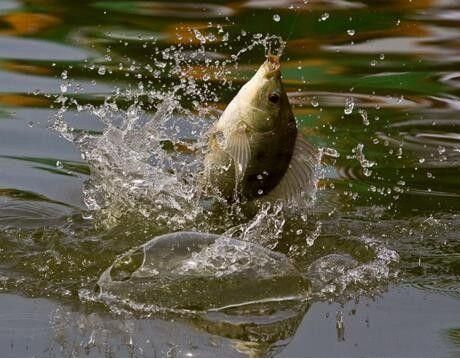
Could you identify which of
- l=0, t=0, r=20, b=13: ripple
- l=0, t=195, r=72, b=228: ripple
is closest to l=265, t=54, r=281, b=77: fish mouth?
l=0, t=195, r=72, b=228: ripple

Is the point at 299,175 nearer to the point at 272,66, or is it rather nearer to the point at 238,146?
the point at 238,146

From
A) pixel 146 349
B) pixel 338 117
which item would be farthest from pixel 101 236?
pixel 338 117

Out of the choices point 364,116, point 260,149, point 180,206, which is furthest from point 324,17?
point 260,149

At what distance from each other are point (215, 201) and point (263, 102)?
0.62 meters

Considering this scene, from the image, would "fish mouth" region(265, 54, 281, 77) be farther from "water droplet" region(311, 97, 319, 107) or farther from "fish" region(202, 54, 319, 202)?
"water droplet" region(311, 97, 319, 107)

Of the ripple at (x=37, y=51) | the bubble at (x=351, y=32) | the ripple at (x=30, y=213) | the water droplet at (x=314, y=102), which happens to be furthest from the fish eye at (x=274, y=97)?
the bubble at (x=351, y=32)

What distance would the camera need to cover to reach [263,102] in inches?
205

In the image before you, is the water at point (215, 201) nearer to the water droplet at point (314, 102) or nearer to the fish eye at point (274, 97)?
the water droplet at point (314, 102)

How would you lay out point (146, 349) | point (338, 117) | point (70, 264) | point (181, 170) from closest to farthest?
point (146, 349) < point (70, 264) < point (181, 170) < point (338, 117)

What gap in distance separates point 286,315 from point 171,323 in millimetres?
411

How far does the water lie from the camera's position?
15.3ft

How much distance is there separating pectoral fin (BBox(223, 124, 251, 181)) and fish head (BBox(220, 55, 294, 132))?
0.12ft

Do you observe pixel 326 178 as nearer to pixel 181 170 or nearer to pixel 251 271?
pixel 181 170

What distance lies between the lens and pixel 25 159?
6.86m
